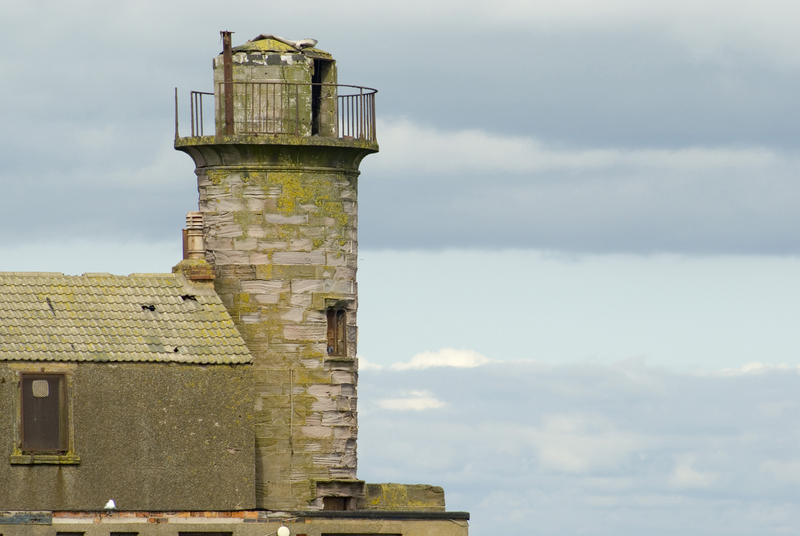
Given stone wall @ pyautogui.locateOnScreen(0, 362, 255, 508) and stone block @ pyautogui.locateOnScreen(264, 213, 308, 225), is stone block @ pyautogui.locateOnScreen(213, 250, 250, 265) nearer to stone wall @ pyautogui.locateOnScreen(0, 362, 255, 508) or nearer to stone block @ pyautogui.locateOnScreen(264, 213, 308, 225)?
stone block @ pyautogui.locateOnScreen(264, 213, 308, 225)

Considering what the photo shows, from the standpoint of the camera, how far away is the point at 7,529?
4634cm

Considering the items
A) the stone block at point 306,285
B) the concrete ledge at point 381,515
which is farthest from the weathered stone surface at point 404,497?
the stone block at point 306,285

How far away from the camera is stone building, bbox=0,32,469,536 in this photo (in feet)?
156

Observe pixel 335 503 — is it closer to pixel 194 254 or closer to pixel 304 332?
pixel 304 332

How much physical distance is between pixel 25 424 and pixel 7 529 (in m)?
2.15

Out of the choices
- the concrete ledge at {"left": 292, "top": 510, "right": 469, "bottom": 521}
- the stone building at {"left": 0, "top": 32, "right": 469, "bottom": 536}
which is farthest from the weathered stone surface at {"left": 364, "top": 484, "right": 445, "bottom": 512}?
the concrete ledge at {"left": 292, "top": 510, "right": 469, "bottom": 521}

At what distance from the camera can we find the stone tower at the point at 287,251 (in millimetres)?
50969

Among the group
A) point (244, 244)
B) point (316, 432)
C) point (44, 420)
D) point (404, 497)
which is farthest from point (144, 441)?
point (404, 497)

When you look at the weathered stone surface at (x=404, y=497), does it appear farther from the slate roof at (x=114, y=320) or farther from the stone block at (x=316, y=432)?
the slate roof at (x=114, y=320)

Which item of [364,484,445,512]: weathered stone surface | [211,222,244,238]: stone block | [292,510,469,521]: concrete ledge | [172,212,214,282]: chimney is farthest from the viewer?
[364,484,445,512]: weathered stone surface

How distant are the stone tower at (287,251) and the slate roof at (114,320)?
1.34 m

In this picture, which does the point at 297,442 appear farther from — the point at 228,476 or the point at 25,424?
the point at 25,424

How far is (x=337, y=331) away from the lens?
A: 52062 mm

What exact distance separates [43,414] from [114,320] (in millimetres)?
2730
